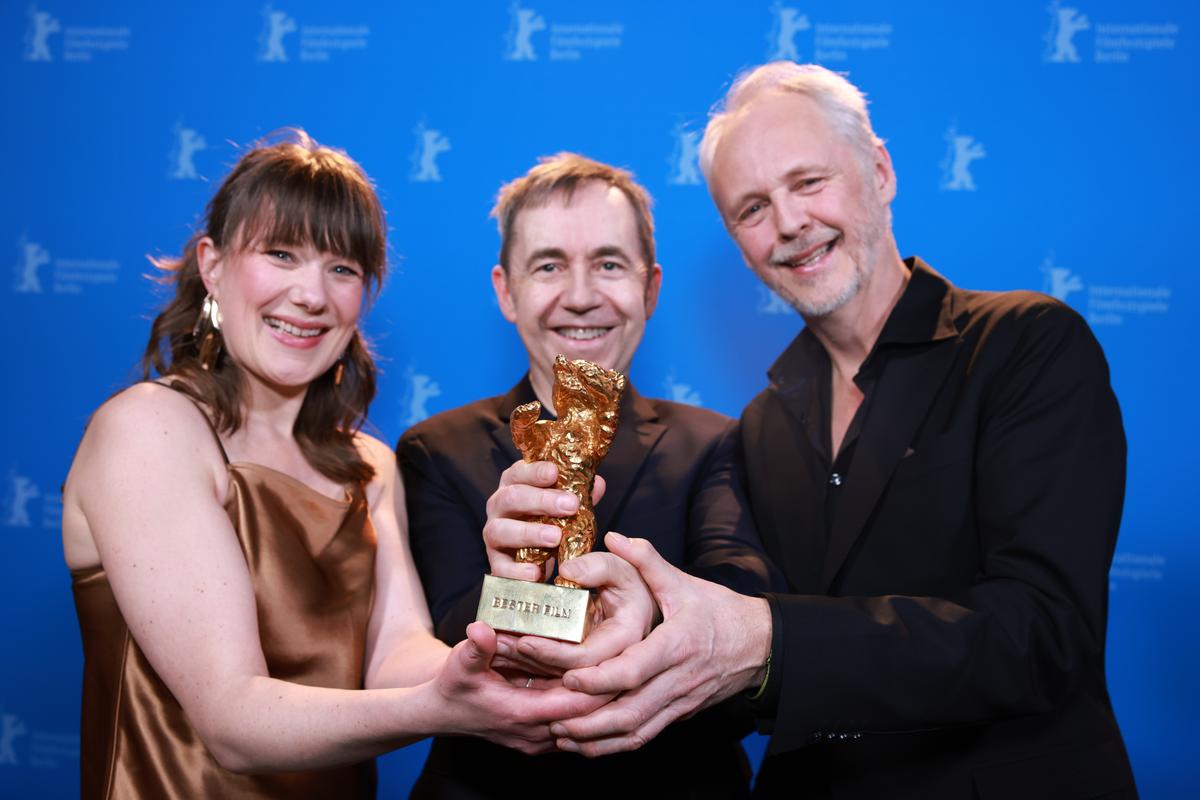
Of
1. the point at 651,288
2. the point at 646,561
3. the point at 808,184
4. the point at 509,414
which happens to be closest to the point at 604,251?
the point at 651,288

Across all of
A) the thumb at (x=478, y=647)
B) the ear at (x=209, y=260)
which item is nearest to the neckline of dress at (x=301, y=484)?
the ear at (x=209, y=260)

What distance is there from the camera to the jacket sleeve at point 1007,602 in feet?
5.70

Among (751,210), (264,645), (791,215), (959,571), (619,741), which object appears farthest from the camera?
(751,210)

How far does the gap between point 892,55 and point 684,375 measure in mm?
1342

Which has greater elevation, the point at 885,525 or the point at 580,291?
the point at 580,291

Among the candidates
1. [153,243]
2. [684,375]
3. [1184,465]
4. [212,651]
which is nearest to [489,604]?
[212,651]

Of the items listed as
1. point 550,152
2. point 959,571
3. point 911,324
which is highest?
point 550,152

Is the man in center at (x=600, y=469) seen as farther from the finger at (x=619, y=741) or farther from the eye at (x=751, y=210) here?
the finger at (x=619, y=741)

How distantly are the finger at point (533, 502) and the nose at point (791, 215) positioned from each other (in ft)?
3.76

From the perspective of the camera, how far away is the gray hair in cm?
259

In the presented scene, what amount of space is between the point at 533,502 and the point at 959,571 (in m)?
1.01

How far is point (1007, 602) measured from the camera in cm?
186

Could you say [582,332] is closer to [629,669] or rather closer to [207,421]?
[207,421]

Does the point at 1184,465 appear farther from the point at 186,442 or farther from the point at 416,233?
the point at 186,442
